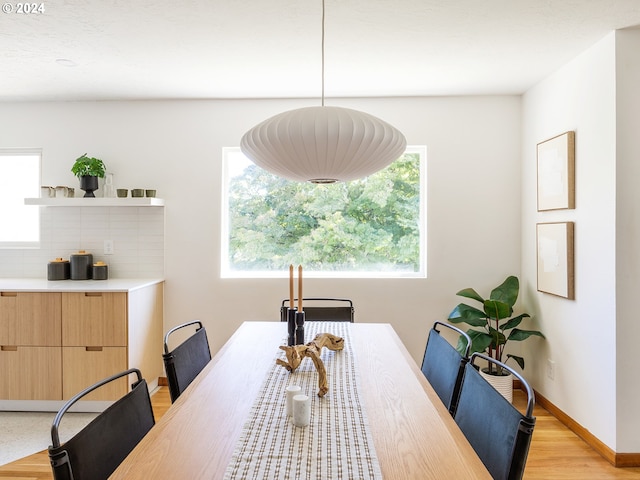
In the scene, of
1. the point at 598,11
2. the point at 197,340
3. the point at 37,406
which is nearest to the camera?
the point at 197,340

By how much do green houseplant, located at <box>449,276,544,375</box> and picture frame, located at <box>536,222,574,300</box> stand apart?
0.78 feet

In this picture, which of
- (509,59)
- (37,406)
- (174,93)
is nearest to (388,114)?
(509,59)

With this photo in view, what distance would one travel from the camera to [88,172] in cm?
340

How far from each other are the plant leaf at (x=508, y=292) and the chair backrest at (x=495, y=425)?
6.55 ft

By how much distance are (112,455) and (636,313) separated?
8.41 ft

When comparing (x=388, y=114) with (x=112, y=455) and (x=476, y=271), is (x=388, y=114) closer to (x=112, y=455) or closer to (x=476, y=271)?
(x=476, y=271)

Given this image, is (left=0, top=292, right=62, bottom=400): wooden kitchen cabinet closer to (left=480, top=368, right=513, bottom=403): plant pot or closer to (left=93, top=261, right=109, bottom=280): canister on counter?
(left=93, top=261, right=109, bottom=280): canister on counter

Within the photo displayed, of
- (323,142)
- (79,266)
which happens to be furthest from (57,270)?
(323,142)

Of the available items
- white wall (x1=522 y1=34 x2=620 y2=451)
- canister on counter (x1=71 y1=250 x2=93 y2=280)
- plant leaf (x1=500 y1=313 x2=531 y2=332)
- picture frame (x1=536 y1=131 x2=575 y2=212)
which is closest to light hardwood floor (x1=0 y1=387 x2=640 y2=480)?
white wall (x1=522 y1=34 x2=620 y2=451)

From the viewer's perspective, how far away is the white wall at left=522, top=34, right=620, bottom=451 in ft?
7.93

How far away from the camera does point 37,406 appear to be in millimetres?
3096

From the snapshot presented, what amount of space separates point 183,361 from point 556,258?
2.42 meters

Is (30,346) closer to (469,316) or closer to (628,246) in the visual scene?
(469,316)

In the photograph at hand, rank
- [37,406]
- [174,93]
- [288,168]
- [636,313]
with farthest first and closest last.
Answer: [174,93] → [37,406] → [636,313] → [288,168]
